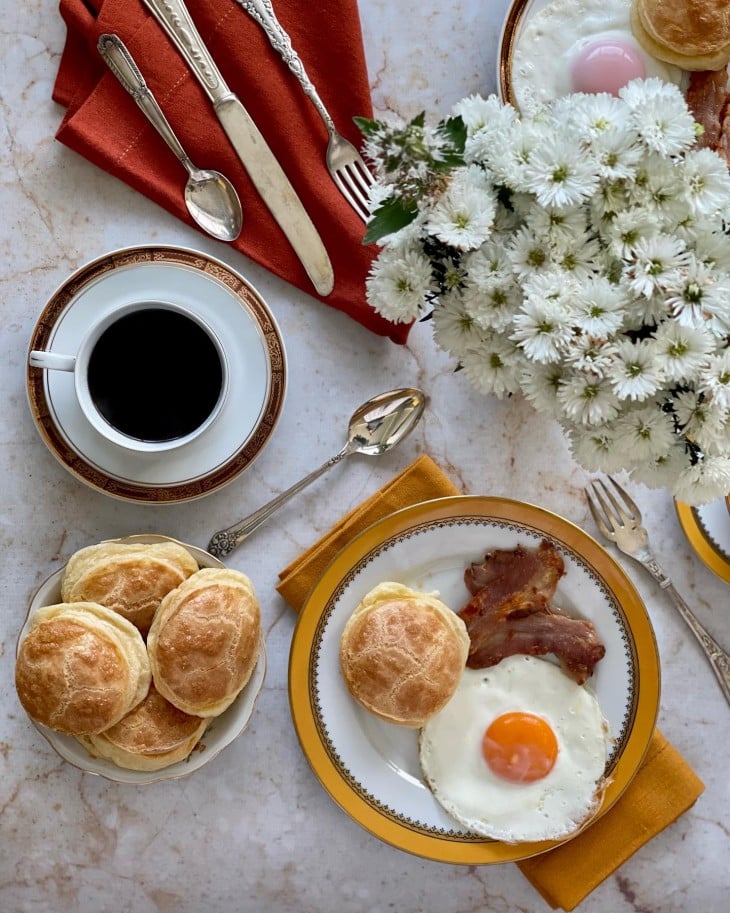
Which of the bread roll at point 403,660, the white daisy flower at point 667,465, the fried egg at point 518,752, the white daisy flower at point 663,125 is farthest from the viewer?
the fried egg at point 518,752

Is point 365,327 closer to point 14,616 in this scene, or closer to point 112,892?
point 14,616

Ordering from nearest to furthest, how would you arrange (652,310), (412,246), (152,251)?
(652,310) → (412,246) → (152,251)

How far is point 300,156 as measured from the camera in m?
1.51

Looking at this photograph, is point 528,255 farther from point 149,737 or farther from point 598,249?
point 149,737

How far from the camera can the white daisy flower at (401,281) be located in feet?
3.24

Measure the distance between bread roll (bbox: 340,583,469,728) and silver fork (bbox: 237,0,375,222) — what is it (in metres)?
0.69

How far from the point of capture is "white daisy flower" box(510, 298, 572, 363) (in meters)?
0.88

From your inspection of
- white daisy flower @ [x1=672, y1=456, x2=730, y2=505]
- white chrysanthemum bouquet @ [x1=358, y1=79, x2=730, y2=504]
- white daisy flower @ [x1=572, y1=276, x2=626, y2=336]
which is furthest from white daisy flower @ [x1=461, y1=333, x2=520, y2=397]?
white daisy flower @ [x1=672, y1=456, x2=730, y2=505]

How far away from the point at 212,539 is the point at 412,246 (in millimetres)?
759

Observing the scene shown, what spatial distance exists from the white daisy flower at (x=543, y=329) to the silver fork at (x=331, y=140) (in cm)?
69

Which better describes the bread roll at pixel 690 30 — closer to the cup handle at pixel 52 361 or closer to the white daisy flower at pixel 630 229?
the white daisy flower at pixel 630 229

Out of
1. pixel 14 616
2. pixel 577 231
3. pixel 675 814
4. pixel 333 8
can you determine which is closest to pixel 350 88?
pixel 333 8

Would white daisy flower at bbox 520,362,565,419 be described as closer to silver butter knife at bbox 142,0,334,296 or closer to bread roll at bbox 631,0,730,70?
silver butter knife at bbox 142,0,334,296

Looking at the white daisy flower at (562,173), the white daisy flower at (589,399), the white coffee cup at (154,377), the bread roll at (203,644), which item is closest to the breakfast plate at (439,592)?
the bread roll at (203,644)
